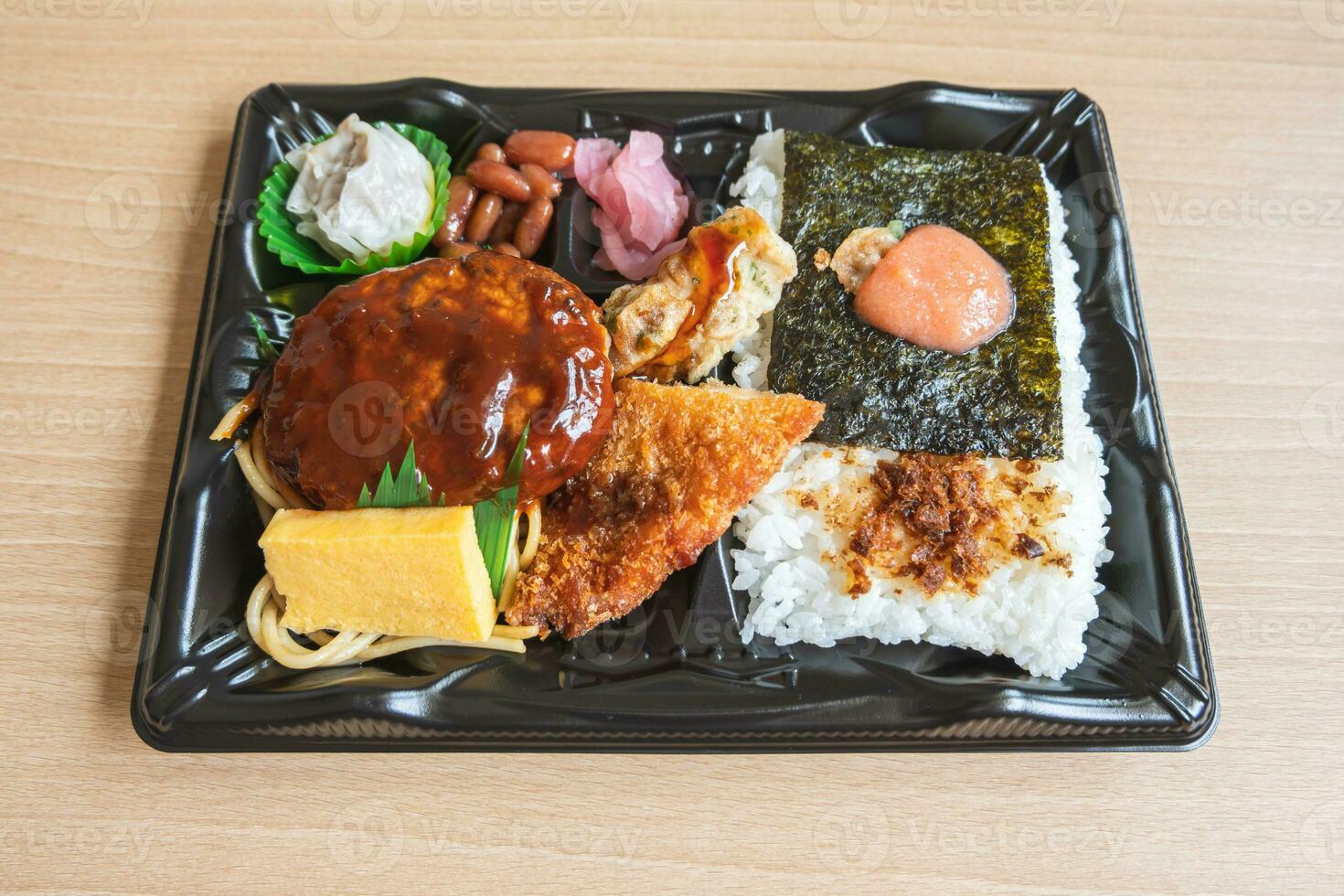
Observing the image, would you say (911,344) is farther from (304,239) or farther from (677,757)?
(304,239)

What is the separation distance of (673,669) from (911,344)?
50.6 inches

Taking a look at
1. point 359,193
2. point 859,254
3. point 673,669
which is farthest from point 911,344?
point 359,193

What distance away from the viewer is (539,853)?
2607mm

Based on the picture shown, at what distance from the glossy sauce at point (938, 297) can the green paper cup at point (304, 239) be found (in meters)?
1.53

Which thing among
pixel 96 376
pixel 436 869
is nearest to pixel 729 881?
pixel 436 869

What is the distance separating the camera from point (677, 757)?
2719mm

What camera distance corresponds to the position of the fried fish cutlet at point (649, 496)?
8.51ft

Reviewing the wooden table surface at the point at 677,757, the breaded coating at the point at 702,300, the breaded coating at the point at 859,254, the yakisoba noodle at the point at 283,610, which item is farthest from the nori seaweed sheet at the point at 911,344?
the yakisoba noodle at the point at 283,610

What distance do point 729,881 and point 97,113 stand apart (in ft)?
12.7

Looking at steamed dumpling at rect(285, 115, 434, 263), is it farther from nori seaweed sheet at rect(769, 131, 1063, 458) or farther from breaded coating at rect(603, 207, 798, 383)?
nori seaweed sheet at rect(769, 131, 1063, 458)

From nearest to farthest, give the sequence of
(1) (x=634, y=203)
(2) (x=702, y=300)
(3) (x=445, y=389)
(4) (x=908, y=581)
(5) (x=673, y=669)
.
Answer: (3) (x=445, y=389) → (5) (x=673, y=669) → (4) (x=908, y=581) → (2) (x=702, y=300) → (1) (x=634, y=203)

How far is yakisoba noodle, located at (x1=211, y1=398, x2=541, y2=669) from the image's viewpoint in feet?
8.52

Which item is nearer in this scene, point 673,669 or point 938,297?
point 673,669

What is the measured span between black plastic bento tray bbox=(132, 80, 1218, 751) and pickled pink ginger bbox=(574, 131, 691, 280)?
0.18 meters
